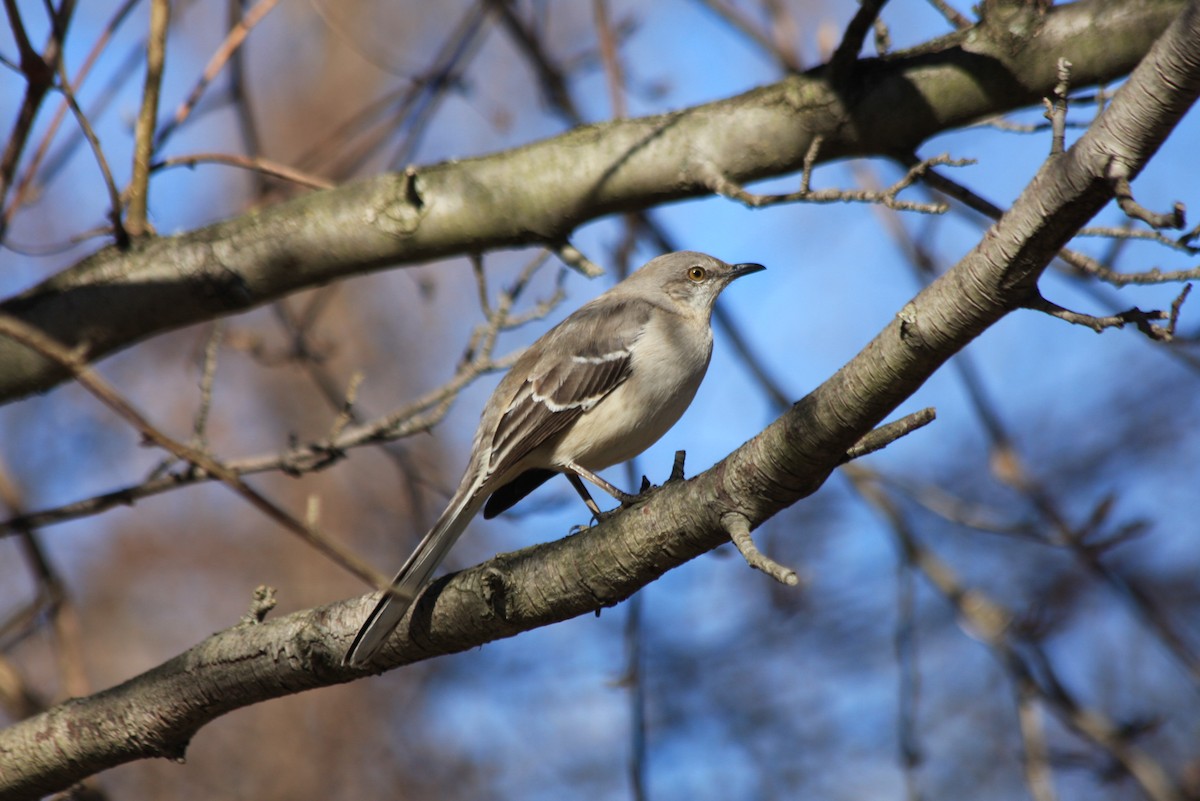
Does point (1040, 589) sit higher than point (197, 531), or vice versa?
point (197, 531)

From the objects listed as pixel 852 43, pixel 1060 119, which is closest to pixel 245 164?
pixel 852 43

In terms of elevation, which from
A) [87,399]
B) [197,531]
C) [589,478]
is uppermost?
[87,399]

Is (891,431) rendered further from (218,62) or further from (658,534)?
(218,62)

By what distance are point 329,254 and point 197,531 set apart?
6153mm

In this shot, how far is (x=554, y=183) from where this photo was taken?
4.48 m

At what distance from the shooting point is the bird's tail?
132 inches

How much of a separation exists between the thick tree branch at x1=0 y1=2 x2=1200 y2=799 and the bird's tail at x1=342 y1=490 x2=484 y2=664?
63 millimetres

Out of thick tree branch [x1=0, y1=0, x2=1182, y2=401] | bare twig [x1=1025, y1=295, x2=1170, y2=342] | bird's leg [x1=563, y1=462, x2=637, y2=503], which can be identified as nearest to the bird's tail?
bird's leg [x1=563, y1=462, x2=637, y2=503]

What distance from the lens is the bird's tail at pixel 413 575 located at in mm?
3359

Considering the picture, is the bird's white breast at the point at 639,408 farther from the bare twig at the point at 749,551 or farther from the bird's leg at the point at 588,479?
the bare twig at the point at 749,551

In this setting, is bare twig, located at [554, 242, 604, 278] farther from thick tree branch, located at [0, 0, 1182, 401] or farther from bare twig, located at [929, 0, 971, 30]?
bare twig, located at [929, 0, 971, 30]

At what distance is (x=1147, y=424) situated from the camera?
8453 mm

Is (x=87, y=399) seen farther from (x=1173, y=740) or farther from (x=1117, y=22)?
(x=1173, y=740)

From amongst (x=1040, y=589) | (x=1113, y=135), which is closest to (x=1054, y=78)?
(x=1113, y=135)
